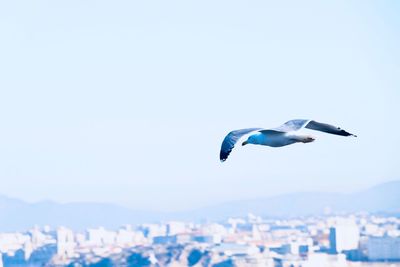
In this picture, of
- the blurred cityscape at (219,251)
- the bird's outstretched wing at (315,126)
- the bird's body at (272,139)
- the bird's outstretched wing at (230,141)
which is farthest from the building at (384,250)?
the bird's outstretched wing at (230,141)

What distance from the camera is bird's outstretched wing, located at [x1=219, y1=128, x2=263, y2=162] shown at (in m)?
7.35

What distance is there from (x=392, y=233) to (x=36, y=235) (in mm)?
30213

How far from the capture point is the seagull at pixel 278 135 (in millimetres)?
7543

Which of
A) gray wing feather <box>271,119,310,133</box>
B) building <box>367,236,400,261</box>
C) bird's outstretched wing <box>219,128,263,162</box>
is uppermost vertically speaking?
building <box>367,236,400,261</box>

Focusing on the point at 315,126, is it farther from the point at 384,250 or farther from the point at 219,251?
the point at 219,251

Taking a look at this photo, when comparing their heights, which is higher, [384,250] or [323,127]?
[384,250]

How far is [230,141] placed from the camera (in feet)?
24.7

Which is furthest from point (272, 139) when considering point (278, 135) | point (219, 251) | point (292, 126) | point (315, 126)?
point (219, 251)

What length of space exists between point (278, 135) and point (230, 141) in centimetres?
37

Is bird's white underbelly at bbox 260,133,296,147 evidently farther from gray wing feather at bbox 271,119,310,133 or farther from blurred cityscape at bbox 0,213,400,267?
blurred cityscape at bbox 0,213,400,267

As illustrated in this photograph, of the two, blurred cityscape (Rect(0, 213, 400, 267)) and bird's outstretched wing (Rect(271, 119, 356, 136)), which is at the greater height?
blurred cityscape (Rect(0, 213, 400, 267))

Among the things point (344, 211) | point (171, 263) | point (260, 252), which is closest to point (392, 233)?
point (260, 252)

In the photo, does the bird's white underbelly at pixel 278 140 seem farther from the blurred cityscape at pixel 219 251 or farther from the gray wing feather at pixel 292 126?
the blurred cityscape at pixel 219 251

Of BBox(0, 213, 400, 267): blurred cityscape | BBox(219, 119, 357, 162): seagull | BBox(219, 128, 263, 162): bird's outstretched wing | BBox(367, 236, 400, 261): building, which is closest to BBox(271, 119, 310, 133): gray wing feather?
BBox(219, 119, 357, 162): seagull
